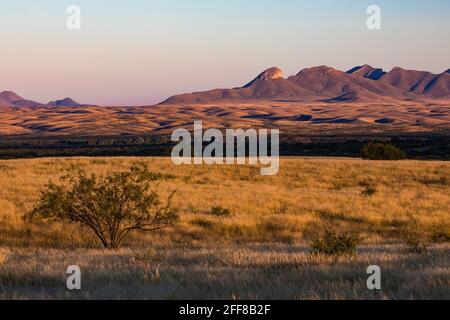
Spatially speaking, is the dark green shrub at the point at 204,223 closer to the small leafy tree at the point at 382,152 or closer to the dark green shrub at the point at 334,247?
the dark green shrub at the point at 334,247

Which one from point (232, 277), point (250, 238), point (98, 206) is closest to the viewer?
point (232, 277)

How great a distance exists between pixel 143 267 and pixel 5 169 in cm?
2537

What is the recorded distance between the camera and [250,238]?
17.4 meters

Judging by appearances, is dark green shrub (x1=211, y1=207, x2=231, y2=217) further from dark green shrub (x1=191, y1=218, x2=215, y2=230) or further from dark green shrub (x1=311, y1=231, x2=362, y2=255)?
dark green shrub (x1=311, y1=231, x2=362, y2=255)

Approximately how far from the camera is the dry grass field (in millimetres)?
7363

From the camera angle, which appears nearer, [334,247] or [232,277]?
[232,277]

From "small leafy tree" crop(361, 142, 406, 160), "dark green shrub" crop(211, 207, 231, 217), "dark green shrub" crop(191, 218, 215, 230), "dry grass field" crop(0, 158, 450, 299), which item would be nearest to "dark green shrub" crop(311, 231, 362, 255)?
"dry grass field" crop(0, 158, 450, 299)

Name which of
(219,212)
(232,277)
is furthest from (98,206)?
(232,277)

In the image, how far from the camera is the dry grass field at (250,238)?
736 cm

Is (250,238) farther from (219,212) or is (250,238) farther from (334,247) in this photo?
(334,247)

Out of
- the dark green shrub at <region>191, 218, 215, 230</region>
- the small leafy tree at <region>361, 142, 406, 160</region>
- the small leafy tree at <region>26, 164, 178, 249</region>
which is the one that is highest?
the small leafy tree at <region>26, 164, 178, 249</region>
